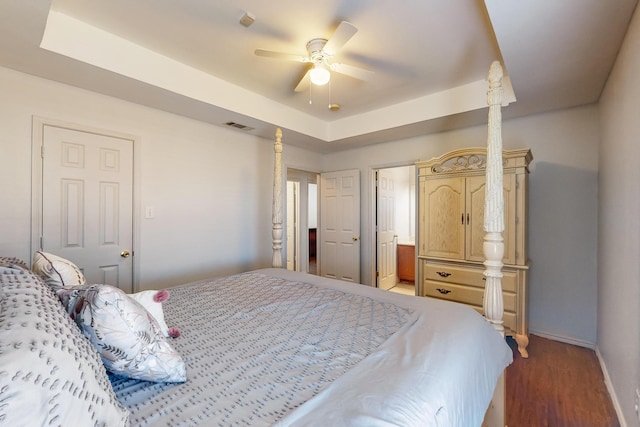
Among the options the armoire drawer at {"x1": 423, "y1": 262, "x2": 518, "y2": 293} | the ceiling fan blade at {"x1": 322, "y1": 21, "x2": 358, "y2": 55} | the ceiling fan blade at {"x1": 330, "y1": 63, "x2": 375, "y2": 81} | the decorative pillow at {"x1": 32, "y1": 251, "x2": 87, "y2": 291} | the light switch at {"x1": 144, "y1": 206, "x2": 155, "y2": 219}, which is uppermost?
the ceiling fan blade at {"x1": 322, "y1": 21, "x2": 358, "y2": 55}

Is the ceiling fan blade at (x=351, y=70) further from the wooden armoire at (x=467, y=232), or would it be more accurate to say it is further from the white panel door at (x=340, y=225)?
the white panel door at (x=340, y=225)

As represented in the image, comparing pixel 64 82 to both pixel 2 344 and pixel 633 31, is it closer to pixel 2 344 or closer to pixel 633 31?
pixel 2 344

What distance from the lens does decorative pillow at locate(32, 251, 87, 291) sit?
1063mm

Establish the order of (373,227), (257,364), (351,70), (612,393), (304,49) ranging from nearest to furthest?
(257,364) < (612,393) < (351,70) < (304,49) < (373,227)

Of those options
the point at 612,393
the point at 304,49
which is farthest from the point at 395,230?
the point at 304,49

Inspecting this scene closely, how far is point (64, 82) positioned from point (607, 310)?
4.66 meters

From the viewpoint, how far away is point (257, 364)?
1.00 metres

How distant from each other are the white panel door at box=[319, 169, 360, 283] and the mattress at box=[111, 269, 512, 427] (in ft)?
8.62

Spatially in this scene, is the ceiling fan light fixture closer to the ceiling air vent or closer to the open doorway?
the ceiling air vent

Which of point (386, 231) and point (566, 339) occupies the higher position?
point (386, 231)

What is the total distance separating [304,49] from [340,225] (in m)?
2.71

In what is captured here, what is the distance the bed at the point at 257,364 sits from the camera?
0.55m

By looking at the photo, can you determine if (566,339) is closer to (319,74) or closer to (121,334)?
(319,74)

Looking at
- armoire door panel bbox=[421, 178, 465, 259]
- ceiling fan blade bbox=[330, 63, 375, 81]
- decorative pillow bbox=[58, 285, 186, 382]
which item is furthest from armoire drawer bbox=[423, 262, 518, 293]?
decorative pillow bbox=[58, 285, 186, 382]
